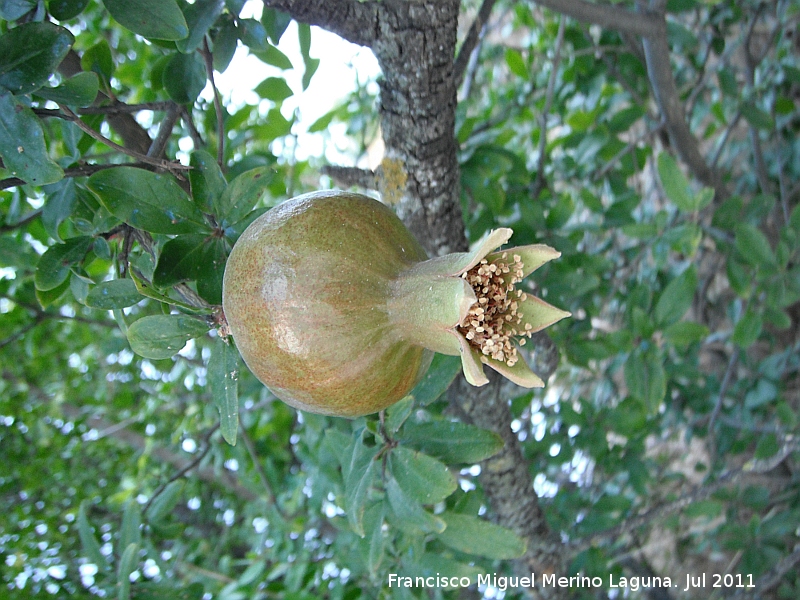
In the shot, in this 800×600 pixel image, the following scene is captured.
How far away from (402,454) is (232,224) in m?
0.36

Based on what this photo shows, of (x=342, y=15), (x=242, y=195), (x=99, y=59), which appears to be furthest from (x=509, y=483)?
(x=99, y=59)

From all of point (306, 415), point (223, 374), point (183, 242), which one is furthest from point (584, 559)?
point (183, 242)

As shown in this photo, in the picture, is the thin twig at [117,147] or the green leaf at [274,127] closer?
the thin twig at [117,147]

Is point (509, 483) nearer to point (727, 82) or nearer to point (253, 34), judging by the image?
point (253, 34)

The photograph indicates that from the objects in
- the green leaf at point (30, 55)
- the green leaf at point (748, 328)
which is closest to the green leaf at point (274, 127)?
the green leaf at point (30, 55)

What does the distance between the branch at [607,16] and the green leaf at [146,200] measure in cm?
66

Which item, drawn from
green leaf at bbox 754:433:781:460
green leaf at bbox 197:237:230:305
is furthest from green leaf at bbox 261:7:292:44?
green leaf at bbox 754:433:781:460

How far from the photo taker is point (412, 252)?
0.68m

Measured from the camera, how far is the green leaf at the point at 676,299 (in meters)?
1.19

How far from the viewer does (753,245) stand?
1.23 m

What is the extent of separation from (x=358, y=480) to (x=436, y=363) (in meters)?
0.20

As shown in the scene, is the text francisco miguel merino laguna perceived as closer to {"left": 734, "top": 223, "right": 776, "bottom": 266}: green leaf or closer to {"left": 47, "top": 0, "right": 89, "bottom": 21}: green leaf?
{"left": 734, "top": 223, "right": 776, "bottom": 266}: green leaf

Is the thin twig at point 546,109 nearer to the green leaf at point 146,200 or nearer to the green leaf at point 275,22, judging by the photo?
the green leaf at point 275,22

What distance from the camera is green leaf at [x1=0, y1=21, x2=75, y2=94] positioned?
63 cm
